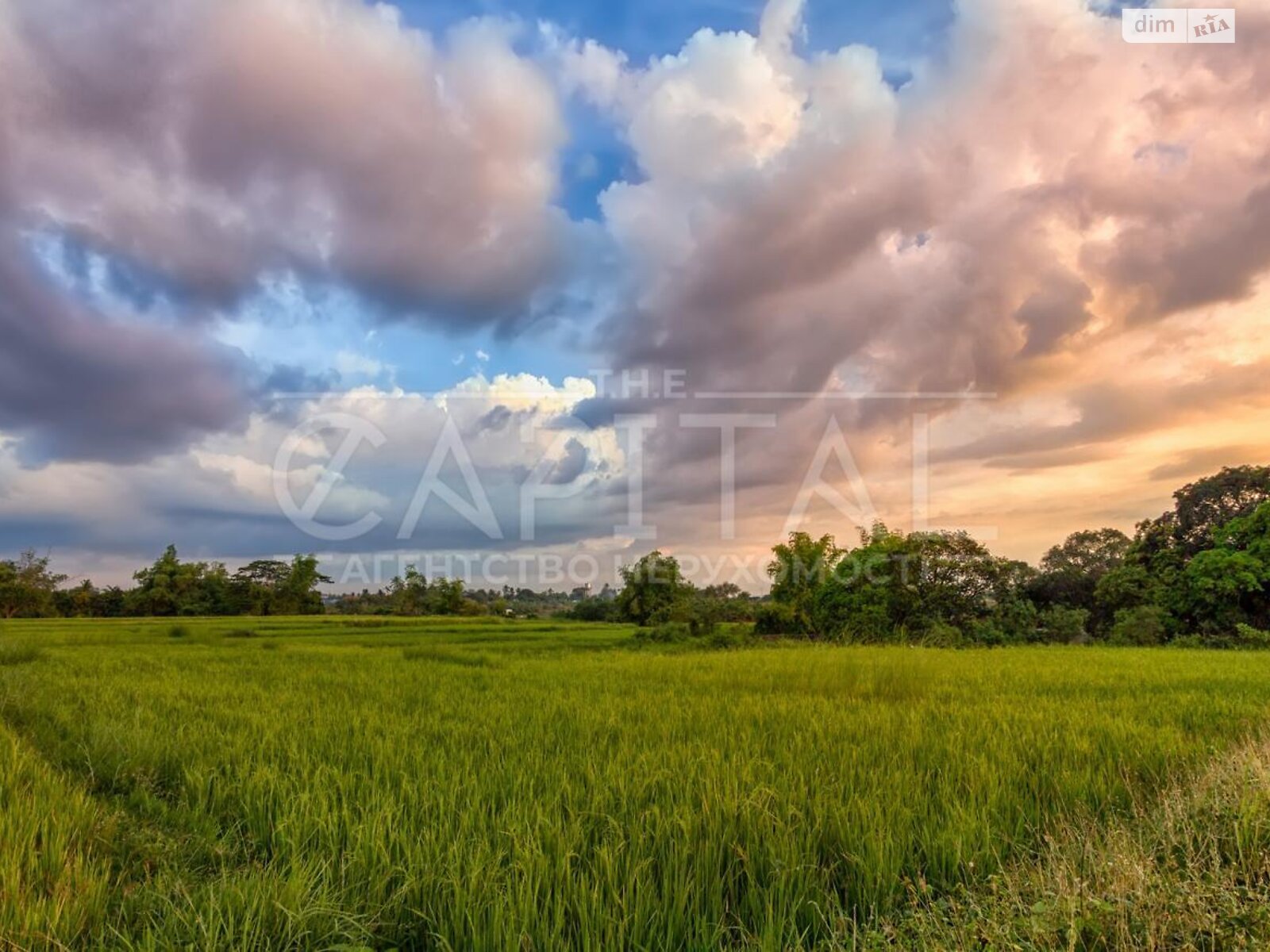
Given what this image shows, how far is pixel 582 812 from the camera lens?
3535 mm

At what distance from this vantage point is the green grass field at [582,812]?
2486 millimetres

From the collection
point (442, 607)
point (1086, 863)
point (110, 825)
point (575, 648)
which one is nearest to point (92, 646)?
point (575, 648)

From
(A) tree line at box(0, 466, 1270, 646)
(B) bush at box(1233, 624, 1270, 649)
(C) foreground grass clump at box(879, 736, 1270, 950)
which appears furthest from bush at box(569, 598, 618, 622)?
(C) foreground grass clump at box(879, 736, 1270, 950)

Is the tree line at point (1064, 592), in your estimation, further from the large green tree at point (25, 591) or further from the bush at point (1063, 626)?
the large green tree at point (25, 591)

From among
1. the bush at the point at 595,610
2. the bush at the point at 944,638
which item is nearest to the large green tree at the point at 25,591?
the bush at the point at 595,610

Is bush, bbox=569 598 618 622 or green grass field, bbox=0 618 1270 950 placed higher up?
green grass field, bbox=0 618 1270 950

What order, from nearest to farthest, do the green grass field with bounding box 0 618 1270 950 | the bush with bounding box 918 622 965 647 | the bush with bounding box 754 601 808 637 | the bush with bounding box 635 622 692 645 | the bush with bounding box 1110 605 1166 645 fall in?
the green grass field with bounding box 0 618 1270 950
the bush with bounding box 918 622 965 647
the bush with bounding box 1110 605 1166 645
the bush with bounding box 635 622 692 645
the bush with bounding box 754 601 808 637

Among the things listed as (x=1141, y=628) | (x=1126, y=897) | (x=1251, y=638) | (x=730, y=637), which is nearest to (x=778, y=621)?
(x=730, y=637)

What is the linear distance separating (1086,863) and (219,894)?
389 centimetres

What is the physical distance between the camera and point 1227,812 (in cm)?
331

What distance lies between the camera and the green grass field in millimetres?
2486

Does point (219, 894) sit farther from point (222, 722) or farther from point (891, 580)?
point (891, 580)

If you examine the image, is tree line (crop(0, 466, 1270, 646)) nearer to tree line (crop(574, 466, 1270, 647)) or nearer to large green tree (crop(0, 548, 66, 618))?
tree line (crop(574, 466, 1270, 647))

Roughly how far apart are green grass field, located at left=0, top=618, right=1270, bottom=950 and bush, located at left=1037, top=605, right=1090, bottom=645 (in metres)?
16.0
